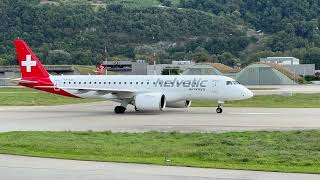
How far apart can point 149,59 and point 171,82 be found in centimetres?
15112

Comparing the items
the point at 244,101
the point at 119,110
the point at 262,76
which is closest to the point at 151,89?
the point at 119,110

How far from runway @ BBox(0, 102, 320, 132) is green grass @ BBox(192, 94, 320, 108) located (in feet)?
25.8

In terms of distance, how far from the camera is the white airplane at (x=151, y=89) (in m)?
45.2

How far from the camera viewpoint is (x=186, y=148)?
74.9ft

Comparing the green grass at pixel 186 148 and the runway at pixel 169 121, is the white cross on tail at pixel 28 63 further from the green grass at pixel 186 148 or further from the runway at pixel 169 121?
the green grass at pixel 186 148

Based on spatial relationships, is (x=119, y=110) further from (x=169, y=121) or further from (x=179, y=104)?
(x=169, y=121)

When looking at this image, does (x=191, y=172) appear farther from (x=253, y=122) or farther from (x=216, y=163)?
(x=253, y=122)

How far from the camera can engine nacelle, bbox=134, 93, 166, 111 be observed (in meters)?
44.1

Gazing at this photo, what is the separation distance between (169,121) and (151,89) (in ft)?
31.7

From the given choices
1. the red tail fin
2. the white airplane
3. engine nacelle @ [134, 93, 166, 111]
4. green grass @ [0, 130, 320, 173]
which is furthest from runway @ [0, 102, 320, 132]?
the red tail fin

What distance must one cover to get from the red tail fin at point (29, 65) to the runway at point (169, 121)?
698cm

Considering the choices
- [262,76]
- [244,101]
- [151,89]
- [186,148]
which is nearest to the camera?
[186,148]

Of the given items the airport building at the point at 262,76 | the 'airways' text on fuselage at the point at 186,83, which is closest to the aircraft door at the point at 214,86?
the 'airways' text on fuselage at the point at 186,83

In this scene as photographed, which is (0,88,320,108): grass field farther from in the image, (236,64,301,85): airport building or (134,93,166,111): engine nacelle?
(236,64,301,85): airport building
